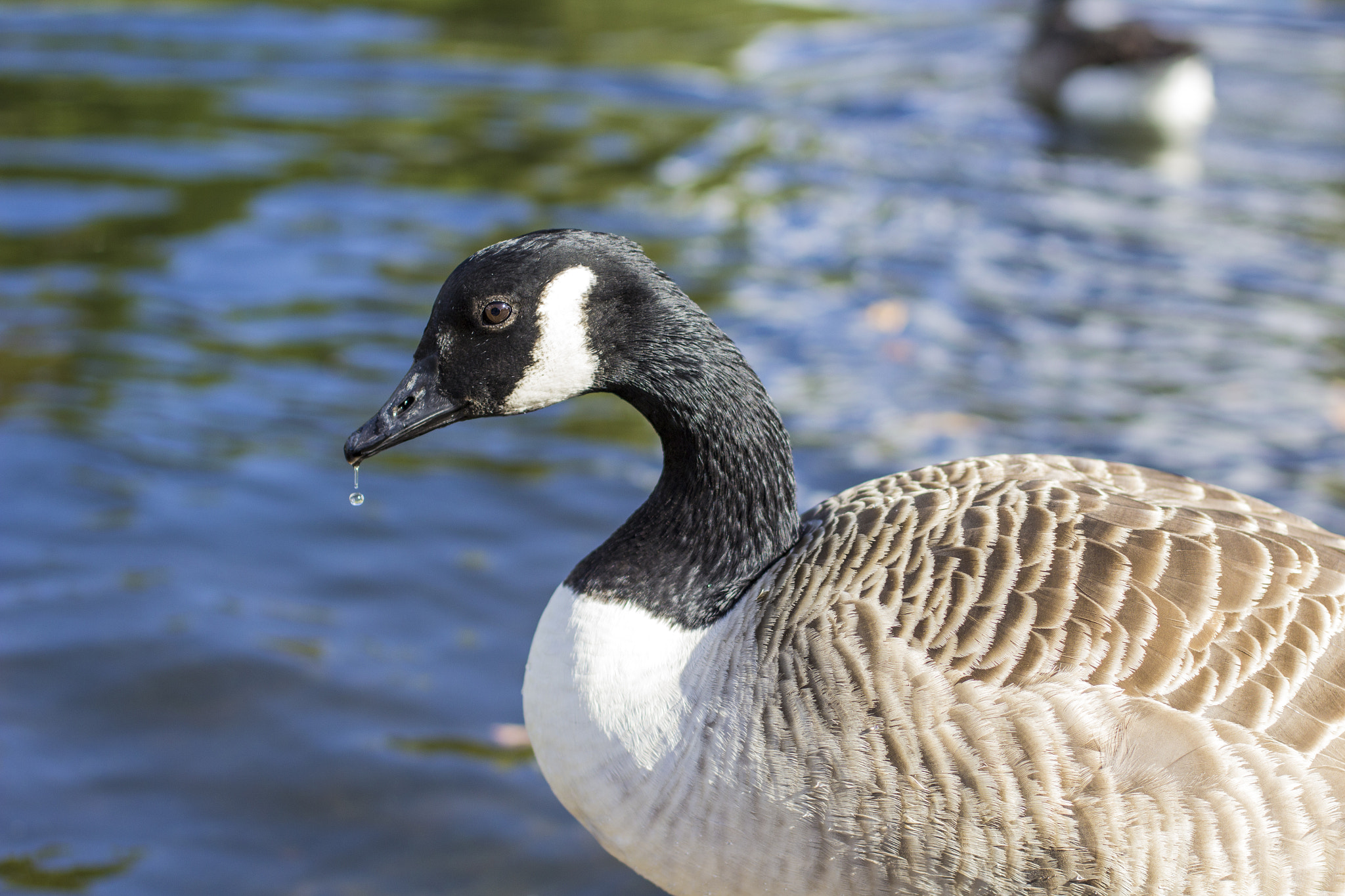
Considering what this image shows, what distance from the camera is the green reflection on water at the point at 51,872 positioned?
4402mm

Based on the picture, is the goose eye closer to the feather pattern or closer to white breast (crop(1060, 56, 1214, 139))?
the feather pattern

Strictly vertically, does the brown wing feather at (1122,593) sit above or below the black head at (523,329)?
below

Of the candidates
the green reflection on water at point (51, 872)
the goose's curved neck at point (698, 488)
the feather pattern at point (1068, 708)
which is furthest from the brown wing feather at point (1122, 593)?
the green reflection on water at point (51, 872)

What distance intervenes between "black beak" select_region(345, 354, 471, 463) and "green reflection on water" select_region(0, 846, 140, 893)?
69.4 inches

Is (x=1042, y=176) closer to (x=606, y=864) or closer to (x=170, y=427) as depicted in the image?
(x=170, y=427)

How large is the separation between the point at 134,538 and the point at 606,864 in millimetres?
3008

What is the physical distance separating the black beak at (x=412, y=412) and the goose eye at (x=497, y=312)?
0.21 meters

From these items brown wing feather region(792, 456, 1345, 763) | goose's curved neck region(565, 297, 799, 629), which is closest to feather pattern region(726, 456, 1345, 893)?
brown wing feather region(792, 456, 1345, 763)

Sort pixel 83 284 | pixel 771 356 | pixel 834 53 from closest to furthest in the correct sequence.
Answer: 1. pixel 771 356
2. pixel 83 284
3. pixel 834 53

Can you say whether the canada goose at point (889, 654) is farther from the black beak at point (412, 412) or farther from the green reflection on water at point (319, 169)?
the green reflection on water at point (319, 169)

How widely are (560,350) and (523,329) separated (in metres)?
0.12

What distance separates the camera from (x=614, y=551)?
402 centimetres

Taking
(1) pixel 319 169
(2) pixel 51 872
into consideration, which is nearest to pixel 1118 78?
(1) pixel 319 169

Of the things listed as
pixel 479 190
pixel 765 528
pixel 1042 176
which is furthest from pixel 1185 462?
pixel 479 190
